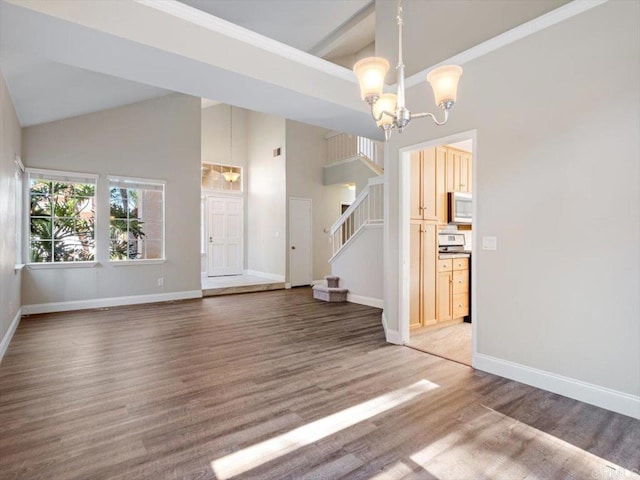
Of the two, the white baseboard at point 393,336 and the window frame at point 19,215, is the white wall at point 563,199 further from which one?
the window frame at point 19,215

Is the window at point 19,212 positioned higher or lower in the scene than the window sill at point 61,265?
higher

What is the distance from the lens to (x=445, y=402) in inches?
99.3

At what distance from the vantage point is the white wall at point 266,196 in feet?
27.4

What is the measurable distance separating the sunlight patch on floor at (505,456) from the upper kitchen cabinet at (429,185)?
2.63 metres

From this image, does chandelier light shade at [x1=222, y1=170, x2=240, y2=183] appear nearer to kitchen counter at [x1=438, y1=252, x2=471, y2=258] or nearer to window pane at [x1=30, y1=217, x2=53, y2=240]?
window pane at [x1=30, y1=217, x2=53, y2=240]

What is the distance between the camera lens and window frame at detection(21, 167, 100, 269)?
17.0ft

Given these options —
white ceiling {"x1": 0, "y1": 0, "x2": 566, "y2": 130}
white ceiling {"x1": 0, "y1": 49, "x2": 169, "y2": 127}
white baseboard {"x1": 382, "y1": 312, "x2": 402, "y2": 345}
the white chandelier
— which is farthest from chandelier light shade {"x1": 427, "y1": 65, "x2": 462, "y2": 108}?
white ceiling {"x1": 0, "y1": 49, "x2": 169, "y2": 127}

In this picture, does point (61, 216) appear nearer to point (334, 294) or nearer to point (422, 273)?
point (334, 294)

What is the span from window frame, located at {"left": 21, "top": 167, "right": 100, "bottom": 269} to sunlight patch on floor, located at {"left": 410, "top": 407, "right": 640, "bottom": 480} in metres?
5.97

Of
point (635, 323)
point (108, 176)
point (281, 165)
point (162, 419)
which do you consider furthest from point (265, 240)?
point (635, 323)

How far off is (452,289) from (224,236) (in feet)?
21.0

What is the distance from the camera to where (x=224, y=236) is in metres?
9.23

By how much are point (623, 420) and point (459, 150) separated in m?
3.61

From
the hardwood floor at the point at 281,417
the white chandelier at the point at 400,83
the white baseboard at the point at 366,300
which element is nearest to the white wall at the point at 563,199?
the hardwood floor at the point at 281,417
